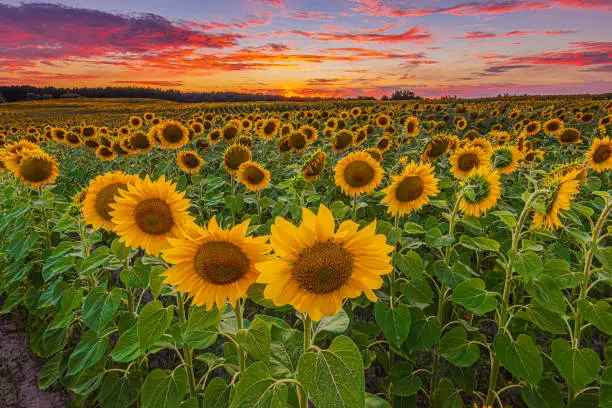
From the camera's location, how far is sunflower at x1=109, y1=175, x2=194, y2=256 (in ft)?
7.00

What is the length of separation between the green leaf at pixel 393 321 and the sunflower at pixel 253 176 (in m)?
2.57

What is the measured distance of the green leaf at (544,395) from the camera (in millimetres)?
2434

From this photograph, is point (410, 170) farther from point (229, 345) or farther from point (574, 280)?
point (229, 345)

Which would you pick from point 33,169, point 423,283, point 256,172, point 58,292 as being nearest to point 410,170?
point 423,283

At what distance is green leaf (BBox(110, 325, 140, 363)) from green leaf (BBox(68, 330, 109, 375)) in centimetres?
47

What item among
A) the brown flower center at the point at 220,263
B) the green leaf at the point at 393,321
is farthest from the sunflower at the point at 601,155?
the brown flower center at the point at 220,263

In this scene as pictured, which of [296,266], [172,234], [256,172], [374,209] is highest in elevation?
[296,266]

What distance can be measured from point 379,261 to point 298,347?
0.59 m

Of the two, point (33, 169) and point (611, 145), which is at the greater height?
point (611, 145)

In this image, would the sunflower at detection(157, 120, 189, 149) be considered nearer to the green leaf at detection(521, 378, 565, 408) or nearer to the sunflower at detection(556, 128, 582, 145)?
the green leaf at detection(521, 378, 565, 408)

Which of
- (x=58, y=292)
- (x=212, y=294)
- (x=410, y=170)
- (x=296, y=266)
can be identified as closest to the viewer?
(x=296, y=266)

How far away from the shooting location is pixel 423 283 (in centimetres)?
288

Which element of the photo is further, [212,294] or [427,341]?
[427,341]

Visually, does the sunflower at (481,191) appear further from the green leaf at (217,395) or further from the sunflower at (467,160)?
the green leaf at (217,395)
